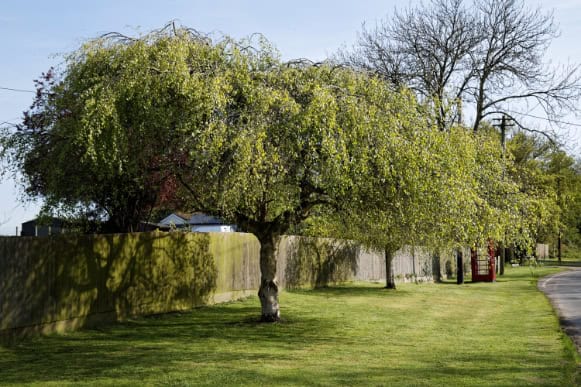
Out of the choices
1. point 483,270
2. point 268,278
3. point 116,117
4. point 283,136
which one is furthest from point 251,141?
point 483,270

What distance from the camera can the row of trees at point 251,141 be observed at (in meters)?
12.4

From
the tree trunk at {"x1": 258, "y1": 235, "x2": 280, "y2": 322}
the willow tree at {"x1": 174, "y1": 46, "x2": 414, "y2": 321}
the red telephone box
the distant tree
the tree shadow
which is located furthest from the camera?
the red telephone box

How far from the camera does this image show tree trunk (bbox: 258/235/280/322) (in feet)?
51.6

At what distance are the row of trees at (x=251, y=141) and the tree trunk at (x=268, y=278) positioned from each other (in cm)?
123

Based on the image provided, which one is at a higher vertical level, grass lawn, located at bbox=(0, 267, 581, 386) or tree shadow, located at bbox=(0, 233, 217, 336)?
tree shadow, located at bbox=(0, 233, 217, 336)

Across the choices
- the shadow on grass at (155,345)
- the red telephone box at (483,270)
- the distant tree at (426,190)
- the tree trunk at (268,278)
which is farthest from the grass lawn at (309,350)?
the red telephone box at (483,270)

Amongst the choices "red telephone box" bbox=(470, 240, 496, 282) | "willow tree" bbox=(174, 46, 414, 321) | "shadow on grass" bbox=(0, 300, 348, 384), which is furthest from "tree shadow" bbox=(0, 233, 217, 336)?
"red telephone box" bbox=(470, 240, 496, 282)

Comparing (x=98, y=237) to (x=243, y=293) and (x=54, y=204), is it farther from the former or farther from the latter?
(x=243, y=293)

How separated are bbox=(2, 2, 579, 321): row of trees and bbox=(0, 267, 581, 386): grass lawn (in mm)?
2323

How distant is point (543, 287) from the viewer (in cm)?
3173

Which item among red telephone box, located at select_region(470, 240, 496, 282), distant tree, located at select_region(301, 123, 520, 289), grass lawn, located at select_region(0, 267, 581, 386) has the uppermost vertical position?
distant tree, located at select_region(301, 123, 520, 289)

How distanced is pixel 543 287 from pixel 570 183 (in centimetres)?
2917

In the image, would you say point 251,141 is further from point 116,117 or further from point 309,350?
point 309,350

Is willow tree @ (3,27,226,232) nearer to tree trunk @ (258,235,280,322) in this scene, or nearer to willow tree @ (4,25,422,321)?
willow tree @ (4,25,422,321)
